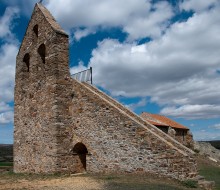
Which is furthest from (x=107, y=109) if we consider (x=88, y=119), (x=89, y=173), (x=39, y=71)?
(x=39, y=71)

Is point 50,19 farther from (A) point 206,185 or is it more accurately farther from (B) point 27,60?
(A) point 206,185

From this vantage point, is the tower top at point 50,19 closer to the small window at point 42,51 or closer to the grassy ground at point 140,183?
the small window at point 42,51

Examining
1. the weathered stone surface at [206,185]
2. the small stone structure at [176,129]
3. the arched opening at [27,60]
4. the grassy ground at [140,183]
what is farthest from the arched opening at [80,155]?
the small stone structure at [176,129]

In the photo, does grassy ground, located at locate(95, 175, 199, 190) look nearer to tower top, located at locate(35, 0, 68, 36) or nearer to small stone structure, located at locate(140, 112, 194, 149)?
tower top, located at locate(35, 0, 68, 36)

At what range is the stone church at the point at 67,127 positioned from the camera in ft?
37.7

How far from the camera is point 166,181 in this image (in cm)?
1055

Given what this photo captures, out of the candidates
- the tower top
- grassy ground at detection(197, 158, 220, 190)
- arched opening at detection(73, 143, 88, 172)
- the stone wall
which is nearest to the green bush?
the stone wall

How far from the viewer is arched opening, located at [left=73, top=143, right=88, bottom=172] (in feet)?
47.2

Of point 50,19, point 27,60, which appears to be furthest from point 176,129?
point 50,19

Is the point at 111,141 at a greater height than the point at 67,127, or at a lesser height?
lesser

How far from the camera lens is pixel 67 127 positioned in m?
14.4

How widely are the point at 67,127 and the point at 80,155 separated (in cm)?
158

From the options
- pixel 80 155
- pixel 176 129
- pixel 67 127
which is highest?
pixel 176 129

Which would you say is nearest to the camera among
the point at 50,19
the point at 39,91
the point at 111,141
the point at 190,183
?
the point at 190,183
